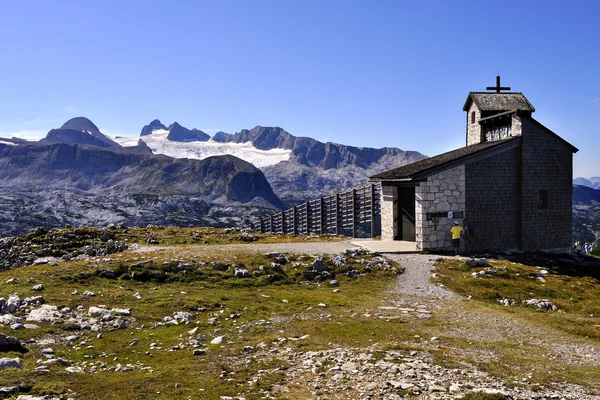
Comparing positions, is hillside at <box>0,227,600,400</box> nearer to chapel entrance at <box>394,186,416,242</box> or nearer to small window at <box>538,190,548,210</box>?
small window at <box>538,190,548,210</box>

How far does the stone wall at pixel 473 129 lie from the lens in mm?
34750

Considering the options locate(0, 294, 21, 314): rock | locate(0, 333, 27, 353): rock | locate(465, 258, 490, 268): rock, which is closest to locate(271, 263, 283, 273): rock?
locate(465, 258, 490, 268): rock

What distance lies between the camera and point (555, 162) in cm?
3006

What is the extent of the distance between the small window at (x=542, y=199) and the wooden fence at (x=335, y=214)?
11.7m

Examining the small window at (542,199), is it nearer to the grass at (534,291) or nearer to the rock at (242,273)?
the grass at (534,291)

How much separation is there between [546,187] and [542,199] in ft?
2.69

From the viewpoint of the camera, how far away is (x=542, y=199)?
2980 centimetres

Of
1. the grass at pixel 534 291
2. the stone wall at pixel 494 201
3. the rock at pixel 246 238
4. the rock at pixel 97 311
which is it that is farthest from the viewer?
the rock at pixel 246 238

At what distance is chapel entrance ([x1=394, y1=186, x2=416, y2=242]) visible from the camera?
30.8 m

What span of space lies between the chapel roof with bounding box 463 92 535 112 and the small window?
Result: 676cm

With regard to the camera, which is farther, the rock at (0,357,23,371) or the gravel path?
the gravel path

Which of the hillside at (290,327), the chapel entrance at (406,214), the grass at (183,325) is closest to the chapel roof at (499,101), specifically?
the chapel entrance at (406,214)

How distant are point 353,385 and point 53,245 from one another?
74.5ft

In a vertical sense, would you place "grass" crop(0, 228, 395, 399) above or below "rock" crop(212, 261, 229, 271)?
Answer: below
